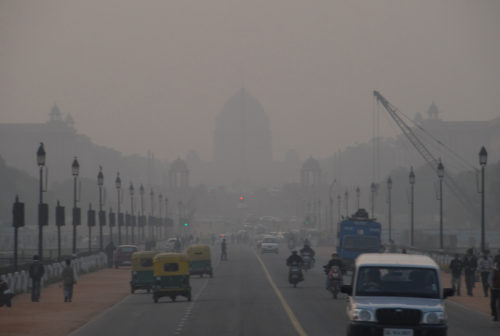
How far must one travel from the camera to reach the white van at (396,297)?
2197 cm

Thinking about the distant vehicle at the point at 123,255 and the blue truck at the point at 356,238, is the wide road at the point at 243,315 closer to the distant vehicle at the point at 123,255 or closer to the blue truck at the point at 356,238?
the blue truck at the point at 356,238

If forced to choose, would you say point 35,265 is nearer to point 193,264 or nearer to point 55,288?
point 55,288

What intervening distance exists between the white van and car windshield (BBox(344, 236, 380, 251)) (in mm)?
37879

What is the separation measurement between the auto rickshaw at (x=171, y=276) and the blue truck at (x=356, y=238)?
2139cm

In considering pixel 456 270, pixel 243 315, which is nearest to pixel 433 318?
pixel 243 315

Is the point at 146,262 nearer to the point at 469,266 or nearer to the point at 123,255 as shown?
the point at 469,266

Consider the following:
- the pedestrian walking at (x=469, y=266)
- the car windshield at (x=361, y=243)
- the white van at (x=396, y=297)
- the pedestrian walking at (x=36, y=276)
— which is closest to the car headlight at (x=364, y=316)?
the white van at (x=396, y=297)

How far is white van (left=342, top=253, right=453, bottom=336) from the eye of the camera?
72.1 ft

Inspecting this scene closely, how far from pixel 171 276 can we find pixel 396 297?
67.4 feet

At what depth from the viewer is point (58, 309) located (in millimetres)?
39719

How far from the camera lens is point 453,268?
149 ft

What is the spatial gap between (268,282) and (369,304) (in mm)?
33889

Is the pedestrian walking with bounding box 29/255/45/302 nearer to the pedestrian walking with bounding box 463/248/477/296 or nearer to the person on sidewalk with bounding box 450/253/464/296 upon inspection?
the person on sidewalk with bounding box 450/253/464/296

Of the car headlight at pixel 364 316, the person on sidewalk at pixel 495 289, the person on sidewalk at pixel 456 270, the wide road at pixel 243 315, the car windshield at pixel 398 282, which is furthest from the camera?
the person on sidewalk at pixel 456 270
